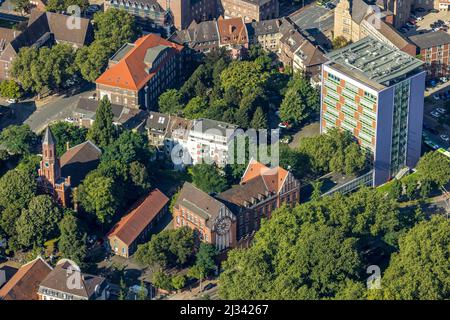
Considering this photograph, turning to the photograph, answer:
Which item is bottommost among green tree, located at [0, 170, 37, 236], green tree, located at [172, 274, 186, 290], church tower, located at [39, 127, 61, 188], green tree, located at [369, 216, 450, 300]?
green tree, located at [172, 274, 186, 290]

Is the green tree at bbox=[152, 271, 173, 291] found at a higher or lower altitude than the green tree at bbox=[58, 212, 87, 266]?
lower

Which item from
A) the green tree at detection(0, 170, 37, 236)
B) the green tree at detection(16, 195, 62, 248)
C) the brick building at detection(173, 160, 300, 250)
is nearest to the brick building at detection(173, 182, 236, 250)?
the brick building at detection(173, 160, 300, 250)

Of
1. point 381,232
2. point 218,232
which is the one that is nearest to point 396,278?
point 381,232

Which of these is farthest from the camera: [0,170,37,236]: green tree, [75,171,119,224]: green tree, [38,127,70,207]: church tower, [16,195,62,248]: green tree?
[75,171,119,224]: green tree

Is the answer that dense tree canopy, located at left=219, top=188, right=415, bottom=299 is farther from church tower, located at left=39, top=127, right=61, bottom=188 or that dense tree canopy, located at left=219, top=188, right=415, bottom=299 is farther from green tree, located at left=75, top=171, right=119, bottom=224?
church tower, located at left=39, top=127, right=61, bottom=188

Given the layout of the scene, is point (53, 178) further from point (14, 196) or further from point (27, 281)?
point (27, 281)

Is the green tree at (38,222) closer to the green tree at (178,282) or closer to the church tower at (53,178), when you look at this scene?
the church tower at (53,178)

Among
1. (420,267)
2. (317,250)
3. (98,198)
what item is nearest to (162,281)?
(98,198)

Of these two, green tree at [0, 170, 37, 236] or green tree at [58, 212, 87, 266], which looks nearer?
green tree at [58, 212, 87, 266]
